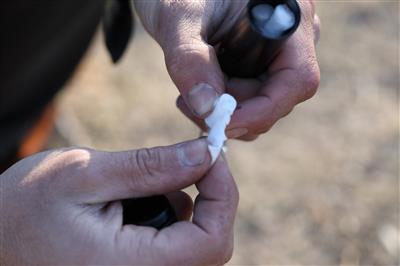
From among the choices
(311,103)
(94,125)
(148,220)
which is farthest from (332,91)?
(148,220)

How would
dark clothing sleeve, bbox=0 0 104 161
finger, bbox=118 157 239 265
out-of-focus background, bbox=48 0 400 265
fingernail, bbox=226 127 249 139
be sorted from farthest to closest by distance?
1. out-of-focus background, bbox=48 0 400 265
2. dark clothing sleeve, bbox=0 0 104 161
3. fingernail, bbox=226 127 249 139
4. finger, bbox=118 157 239 265

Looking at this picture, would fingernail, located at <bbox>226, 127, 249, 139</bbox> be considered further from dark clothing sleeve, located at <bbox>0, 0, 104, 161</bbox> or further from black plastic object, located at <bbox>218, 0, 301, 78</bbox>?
dark clothing sleeve, located at <bbox>0, 0, 104, 161</bbox>

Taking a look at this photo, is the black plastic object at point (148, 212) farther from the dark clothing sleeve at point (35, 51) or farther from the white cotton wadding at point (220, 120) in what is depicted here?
the dark clothing sleeve at point (35, 51)

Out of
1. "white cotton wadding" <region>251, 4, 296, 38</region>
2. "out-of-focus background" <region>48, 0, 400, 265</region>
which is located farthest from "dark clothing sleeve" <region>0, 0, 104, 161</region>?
"white cotton wadding" <region>251, 4, 296, 38</region>

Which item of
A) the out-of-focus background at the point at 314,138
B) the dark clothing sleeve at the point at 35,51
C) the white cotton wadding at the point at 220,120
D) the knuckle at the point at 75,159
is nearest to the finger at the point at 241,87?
the white cotton wadding at the point at 220,120

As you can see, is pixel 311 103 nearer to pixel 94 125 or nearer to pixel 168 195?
pixel 94 125
